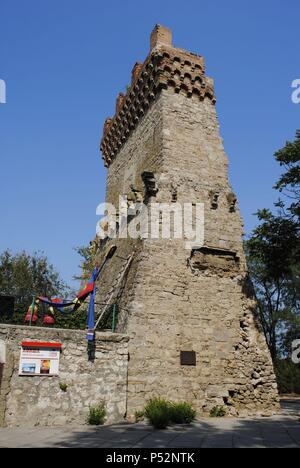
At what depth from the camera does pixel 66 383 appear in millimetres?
10398

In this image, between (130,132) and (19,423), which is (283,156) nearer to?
(130,132)

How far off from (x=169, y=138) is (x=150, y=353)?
770cm

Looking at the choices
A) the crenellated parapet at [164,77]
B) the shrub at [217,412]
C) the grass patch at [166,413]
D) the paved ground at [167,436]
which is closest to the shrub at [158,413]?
the grass patch at [166,413]

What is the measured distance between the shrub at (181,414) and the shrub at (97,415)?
1.81 metres

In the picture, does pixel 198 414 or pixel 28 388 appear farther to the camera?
pixel 198 414

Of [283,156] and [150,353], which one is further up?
[283,156]

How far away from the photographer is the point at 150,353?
11438mm

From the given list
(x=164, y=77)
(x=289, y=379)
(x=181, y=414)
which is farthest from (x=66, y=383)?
(x=289, y=379)

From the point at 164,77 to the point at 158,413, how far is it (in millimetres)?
12103

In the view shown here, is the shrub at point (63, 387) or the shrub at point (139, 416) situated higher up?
the shrub at point (63, 387)

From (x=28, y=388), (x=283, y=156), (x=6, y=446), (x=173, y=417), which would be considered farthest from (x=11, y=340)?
(x=283, y=156)

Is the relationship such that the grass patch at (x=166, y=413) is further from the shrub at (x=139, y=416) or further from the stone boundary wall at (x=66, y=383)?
the stone boundary wall at (x=66, y=383)

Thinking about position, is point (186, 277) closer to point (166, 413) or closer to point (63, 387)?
point (166, 413)

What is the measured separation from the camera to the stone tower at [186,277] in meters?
11.7
